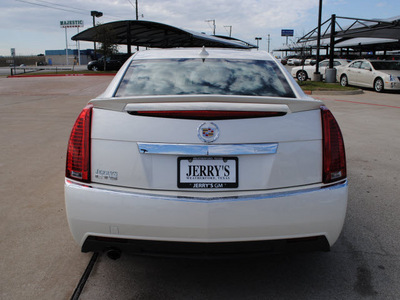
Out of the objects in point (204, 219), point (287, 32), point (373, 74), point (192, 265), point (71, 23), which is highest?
point (71, 23)

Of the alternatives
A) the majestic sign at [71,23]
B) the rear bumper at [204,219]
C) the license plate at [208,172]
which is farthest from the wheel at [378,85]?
the majestic sign at [71,23]

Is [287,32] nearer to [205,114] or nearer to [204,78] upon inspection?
[204,78]

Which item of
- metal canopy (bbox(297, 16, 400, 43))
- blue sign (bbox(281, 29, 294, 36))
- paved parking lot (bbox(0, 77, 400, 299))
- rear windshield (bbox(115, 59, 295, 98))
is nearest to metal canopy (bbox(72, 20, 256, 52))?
metal canopy (bbox(297, 16, 400, 43))

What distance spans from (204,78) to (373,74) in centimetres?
1832

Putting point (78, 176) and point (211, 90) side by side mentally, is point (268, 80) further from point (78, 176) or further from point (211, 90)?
point (78, 176)

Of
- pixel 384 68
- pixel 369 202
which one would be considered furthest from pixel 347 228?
pixel 384 68

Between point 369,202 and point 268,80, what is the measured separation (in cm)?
216

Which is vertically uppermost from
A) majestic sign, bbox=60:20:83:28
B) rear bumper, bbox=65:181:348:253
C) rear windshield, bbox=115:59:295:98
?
majestic sign, bbox=60:20:83:28

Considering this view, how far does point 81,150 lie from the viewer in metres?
2.50

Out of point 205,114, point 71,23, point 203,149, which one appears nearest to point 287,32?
point 71,23

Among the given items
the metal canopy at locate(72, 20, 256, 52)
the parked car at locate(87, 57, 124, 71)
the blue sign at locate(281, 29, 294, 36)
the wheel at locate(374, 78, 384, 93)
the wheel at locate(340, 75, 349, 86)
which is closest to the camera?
the wheel at locate(374, 78, 384, 93)

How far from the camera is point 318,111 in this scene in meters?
2.55

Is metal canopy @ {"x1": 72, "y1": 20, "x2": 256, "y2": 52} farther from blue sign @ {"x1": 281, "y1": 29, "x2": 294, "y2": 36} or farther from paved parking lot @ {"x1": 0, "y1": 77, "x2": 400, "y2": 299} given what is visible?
blue sign @ {"x1": 281, "y1": 29, "x2": 294, "y2": 36}

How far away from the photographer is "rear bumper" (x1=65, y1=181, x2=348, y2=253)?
2.32 m
